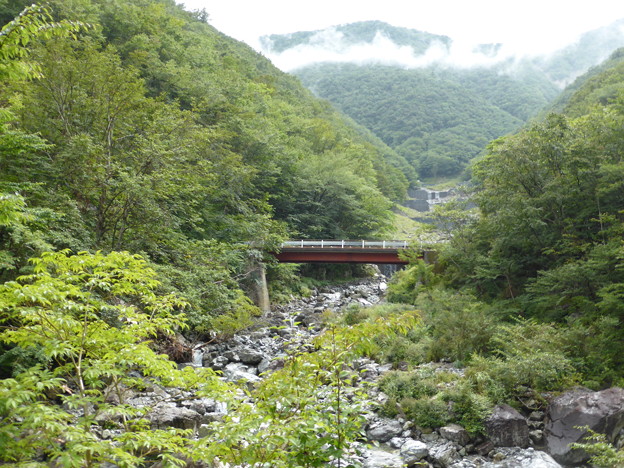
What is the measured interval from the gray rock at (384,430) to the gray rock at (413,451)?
0.56 metres

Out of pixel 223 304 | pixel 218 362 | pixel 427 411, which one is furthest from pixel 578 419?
pixel 223 304

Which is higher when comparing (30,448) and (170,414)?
(30,448)

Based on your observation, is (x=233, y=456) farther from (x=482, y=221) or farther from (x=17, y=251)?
(x=482, y=221)

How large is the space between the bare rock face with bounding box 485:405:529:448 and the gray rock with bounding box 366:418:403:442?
2.22 metres

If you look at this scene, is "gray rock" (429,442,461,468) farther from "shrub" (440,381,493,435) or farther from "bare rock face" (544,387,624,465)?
"bare rock face" (544,387,624,465)

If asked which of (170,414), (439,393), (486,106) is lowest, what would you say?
(439,393)

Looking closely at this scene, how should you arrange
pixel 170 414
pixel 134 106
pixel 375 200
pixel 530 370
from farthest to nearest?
1. pixel 375 200
2. pixel 134 106
3. pixel 530 370
4. pixel 170 414

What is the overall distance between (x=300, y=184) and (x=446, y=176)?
338ft

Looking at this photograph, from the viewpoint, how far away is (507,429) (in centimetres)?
1031

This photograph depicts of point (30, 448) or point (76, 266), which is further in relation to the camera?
point (76, 266)

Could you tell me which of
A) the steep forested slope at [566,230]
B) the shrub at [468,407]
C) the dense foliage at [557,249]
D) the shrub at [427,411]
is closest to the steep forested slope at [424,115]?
the dense foliage at [557,249]

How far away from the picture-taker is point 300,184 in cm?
4178

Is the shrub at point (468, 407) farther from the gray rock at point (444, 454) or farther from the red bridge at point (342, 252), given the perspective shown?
the red bridge at point (342, 252)

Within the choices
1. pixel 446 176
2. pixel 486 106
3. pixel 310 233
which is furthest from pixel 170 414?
Answer: pixel 486 106
